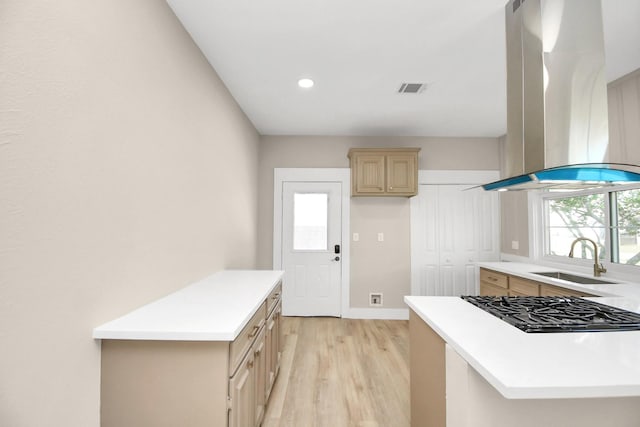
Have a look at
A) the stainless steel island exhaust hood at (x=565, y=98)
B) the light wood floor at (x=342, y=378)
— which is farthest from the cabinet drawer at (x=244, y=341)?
the stainless steel island exhaust hood at (x=565, y=98)

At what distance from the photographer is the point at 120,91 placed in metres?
1.48

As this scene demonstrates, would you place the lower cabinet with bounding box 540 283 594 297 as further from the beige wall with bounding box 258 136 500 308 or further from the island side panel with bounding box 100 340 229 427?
the island side panel with bounding box 100 340 229 427

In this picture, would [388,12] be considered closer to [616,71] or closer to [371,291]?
[616,71]

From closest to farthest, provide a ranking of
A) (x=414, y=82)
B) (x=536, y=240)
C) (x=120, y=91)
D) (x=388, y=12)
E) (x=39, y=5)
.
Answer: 1. (x=39, y=5)
2. (x=120, y=91)
3. (x=388, y=12)
4. (x=414, y=82)
5. (x=536, y=240)

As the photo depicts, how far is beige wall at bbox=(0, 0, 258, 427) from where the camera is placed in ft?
3.22

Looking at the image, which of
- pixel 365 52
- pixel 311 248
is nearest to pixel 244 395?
pixel 365 52

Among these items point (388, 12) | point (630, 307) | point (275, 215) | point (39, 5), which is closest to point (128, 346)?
point (39, 5)

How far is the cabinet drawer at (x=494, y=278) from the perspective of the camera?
11.5 feet

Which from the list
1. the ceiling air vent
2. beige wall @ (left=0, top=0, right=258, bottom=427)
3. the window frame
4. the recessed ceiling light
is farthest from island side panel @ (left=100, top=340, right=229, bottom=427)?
the window frame

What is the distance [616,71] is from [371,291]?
349 cm

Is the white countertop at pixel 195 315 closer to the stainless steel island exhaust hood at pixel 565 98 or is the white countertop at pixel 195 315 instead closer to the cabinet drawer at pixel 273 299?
the cabinet drawer at pixel 273 299

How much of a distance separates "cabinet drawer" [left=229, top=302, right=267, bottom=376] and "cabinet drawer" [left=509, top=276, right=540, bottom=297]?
2574 millimetres

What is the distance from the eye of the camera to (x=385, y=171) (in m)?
4.26

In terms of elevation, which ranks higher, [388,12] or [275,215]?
[388,12]
